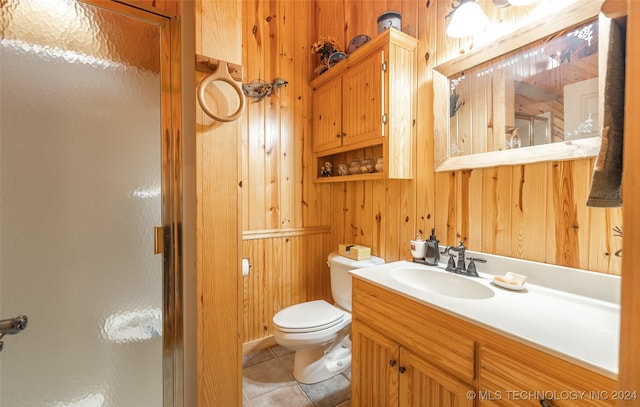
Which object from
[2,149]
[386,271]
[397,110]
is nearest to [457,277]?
[386,271]

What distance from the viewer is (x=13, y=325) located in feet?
2.89

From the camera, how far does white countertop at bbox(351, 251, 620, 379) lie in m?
0.63

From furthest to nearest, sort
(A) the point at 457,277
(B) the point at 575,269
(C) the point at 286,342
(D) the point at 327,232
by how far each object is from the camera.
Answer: (D) the point at 327,232 < (C) the point at 286,342 < (A) the point at 457,277 < (B) the point at 575,269

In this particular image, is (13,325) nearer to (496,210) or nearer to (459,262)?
(459,262)

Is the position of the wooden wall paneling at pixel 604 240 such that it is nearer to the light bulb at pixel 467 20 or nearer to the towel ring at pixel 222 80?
the light bulb at pixel 467 20

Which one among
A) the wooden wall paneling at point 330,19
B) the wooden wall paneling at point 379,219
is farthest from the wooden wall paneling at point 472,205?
the wooden wall paneling at point 330,19

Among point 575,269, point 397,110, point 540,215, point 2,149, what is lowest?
point 575,269

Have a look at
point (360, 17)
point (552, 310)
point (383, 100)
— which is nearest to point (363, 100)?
point (383, 100)

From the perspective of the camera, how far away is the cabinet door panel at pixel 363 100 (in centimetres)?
154

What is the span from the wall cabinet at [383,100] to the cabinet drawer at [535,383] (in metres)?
1.01

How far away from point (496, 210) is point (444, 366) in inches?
29.8

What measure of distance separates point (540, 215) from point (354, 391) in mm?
1195

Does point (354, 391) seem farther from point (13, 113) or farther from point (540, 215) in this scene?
point (13, 113)

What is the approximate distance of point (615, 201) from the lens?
487 millimetres
